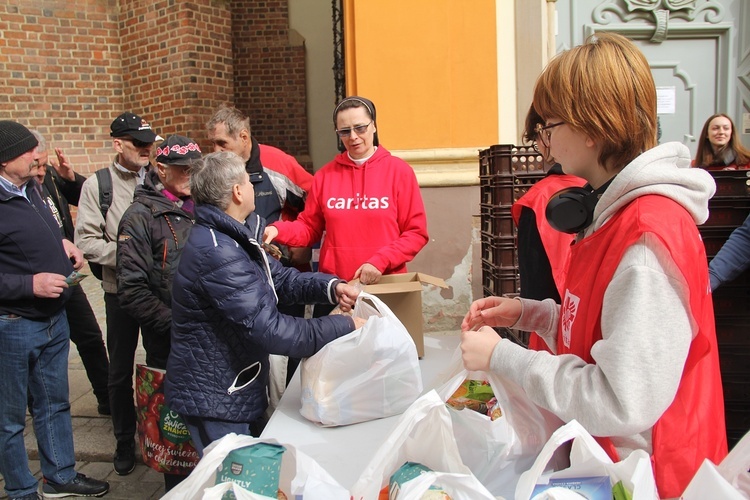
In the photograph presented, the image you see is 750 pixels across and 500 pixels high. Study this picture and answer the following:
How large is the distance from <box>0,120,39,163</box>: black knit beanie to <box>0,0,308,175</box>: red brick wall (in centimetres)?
464

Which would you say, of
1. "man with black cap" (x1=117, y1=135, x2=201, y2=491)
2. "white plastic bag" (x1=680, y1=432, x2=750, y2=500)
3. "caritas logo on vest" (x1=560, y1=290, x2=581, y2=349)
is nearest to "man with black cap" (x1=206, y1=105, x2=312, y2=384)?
"man with black cap" (x1=117, y1=135, x2=201, y2=491)

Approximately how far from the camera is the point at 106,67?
8.00m

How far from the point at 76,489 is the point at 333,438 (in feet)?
6.63

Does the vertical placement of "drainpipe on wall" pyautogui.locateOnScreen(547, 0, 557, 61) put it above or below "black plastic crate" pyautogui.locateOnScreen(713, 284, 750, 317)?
above

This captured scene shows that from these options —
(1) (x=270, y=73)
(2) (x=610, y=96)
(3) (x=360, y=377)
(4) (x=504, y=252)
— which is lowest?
(3) (x=360, y=377)

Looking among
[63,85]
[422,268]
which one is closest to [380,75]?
[422,268]

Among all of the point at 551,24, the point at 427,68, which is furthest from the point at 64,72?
the point at 551,24

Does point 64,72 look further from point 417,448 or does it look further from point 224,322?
point 417,448

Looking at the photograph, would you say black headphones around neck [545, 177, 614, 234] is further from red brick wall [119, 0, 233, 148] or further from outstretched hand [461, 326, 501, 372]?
red brick wall [119, 0, 233, 148]

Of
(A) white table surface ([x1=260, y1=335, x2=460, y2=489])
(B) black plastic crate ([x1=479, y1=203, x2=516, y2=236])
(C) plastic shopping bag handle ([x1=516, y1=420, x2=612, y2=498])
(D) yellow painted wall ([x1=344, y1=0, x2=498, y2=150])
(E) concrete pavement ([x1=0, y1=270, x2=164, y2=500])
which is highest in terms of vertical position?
(D) yellow painted wall ([x1=344, y1=0, x2=498, y2=150])

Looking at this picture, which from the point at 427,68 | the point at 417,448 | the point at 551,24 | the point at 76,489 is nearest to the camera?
the point at 417,448

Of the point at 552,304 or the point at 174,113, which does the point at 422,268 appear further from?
the point at 174,113

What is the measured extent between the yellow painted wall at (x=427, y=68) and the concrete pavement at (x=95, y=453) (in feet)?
9.52

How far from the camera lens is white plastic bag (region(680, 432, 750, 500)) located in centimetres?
98
